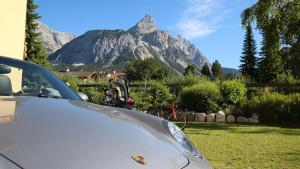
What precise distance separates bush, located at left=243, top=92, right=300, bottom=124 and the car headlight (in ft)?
45.5

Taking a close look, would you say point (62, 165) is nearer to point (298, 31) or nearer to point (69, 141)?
point (69, 141)

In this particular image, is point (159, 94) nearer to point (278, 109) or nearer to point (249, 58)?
point (278, 109)

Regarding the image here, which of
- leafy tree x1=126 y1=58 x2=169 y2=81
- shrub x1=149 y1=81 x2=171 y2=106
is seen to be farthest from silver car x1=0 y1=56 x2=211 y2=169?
leafy tree x1=126 y1=58 x2=169 y2=81

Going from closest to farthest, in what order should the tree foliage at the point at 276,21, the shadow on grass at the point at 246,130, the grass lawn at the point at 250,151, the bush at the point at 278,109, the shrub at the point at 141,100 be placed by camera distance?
the grass lawn at the point at 250,151 < the shadow on grass at the point at 246,130 < the bush at the point at 278,109 < the tree foliage at the point at 276,21 < the shrub at the point at 141,100

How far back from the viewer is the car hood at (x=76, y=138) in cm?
220

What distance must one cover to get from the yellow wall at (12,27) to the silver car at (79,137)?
828 centimetres

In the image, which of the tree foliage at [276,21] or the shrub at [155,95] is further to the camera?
the shrub at [155,95]

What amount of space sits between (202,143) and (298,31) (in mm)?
9023

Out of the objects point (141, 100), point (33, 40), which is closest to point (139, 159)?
point (141, 100)

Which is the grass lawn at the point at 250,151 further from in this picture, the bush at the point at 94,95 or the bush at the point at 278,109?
the bush at the point at 94,95

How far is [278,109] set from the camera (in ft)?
53.8

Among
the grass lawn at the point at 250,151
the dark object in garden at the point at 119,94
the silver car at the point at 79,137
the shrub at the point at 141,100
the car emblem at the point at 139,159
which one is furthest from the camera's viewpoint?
the shrub at the point at 141,100

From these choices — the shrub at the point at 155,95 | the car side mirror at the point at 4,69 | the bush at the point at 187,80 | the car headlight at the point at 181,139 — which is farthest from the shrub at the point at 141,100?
the car headlight at the point at 181,139

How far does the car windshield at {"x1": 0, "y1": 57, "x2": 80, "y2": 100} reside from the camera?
3.46 m
